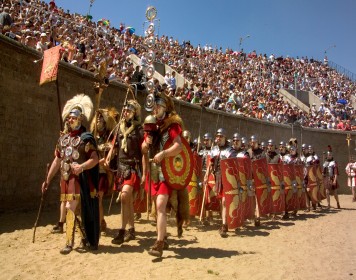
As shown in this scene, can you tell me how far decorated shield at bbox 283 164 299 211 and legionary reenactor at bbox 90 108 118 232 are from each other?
5.05 metres

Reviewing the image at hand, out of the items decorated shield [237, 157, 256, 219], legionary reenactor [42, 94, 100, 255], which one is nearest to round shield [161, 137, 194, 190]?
legionary reenactor [42, 94, 100, 255]

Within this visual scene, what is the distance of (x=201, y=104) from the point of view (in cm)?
1588

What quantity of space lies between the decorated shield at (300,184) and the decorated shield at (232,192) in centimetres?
369

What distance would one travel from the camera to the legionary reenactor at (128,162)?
569cm

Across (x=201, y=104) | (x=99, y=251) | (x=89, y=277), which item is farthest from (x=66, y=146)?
(x=201, y=104)

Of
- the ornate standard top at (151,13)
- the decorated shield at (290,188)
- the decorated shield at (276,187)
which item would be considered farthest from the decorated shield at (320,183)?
the ornate standard top at (151,13)

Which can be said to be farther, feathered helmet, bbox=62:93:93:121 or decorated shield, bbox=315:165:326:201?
decorated shield, bbox=315:165:326:201

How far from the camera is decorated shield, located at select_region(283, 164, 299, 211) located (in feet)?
32.2

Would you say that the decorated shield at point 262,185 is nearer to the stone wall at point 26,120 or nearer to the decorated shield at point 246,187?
the decorated shield at point 246,187

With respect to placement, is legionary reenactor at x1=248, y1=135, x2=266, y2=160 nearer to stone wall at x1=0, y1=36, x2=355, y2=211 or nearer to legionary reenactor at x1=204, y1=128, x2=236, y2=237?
legionary reenactor at x1=204, y1=128, x2=236, y2=237

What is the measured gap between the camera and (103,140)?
655 centimetres

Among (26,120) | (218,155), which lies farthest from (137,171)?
(26,120)

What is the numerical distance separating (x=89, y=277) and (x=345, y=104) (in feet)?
89.8

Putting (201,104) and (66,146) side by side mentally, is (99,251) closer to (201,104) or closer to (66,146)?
(66,146)
